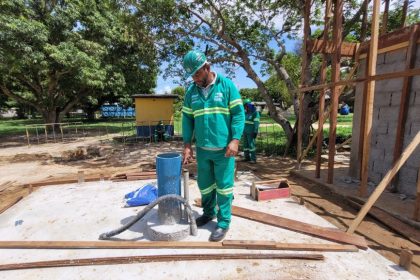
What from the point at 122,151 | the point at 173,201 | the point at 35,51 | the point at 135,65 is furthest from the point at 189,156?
the point at 135,65

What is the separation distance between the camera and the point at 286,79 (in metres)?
9.56

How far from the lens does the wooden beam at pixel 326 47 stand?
19.0ft

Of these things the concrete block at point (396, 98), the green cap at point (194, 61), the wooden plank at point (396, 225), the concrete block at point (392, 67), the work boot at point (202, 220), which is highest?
the concrete block at point (392, 67)

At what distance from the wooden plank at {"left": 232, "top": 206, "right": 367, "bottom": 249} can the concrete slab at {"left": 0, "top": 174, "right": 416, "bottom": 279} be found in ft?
0.28

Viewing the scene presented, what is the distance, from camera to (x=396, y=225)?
3658 millimetres

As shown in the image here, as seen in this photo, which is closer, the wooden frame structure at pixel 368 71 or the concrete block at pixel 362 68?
the wooden frame structure at pixel 368 71

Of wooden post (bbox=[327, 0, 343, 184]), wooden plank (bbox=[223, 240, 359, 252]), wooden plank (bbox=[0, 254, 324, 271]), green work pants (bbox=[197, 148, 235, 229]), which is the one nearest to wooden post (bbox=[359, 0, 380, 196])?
wooden post (bbox=[327, 0, 343, 184])

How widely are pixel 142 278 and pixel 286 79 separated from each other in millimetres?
8511

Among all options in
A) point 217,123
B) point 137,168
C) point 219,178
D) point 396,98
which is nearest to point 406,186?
point 396,98

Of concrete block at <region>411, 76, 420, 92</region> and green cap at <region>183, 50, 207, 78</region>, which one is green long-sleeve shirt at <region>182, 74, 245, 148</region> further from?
concrete block at <region>411, 76, 420, 92</region>

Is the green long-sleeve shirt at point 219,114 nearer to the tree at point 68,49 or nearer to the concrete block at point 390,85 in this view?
the concrete block at point 390,85

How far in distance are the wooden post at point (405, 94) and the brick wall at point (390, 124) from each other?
65 mm

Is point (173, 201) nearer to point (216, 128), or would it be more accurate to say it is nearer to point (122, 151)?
point (216, 128)

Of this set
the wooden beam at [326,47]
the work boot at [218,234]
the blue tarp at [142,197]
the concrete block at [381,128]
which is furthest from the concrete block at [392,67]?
the blue tarp at [142,197]
